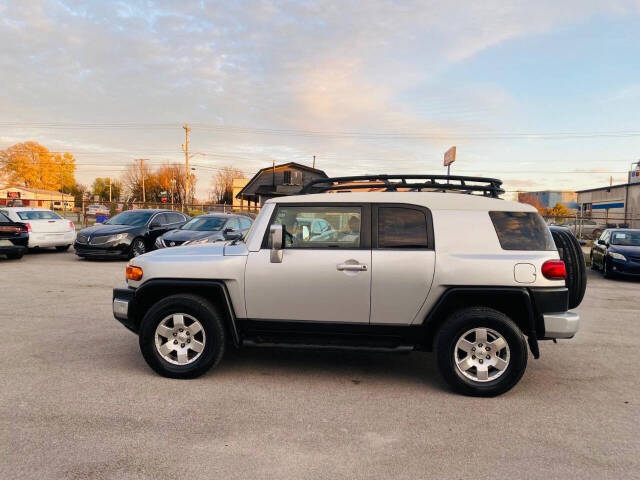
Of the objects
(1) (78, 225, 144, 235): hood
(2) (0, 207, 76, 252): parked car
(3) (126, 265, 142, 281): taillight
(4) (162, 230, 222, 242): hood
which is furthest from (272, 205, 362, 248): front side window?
(2) (0, 207, 76, 252): parked car

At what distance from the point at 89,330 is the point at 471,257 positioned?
4.79 m

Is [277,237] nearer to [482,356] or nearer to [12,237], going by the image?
[482,356]

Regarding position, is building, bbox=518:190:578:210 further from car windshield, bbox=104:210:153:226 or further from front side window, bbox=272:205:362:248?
front side window, bbox=272:205:362:248

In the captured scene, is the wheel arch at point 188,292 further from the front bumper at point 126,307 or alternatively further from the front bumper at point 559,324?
the front bumper at point 559,324

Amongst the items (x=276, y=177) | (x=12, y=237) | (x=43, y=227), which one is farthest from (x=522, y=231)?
(x=276, y=177)

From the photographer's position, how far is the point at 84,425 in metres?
3.29

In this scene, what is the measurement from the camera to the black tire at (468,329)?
12.7 ft

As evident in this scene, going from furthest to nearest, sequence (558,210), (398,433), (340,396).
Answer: (558,210), (340,396), (398,433)

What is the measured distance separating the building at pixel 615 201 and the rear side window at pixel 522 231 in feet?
117

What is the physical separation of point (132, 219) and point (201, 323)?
37.7 feet

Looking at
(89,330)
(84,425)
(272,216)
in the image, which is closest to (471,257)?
(272,216)

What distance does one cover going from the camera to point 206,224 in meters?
13.4

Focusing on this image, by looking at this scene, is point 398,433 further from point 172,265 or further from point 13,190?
point 13,190

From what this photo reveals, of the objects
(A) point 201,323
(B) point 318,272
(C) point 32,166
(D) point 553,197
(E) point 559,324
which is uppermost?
(C) point 32,166
